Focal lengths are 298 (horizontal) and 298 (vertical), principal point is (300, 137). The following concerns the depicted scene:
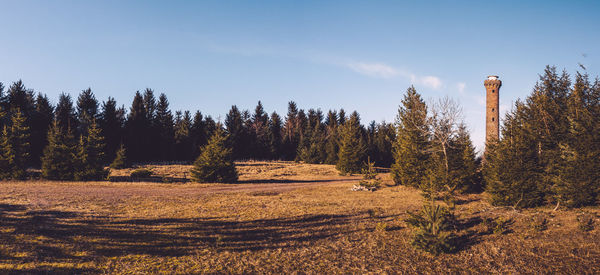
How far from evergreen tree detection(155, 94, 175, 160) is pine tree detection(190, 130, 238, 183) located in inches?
1746

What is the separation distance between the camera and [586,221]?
44.5ft

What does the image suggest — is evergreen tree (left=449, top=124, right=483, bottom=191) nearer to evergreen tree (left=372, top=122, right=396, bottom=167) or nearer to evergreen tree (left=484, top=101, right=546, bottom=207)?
evergreen tree (left=484, top=101, right=546, bottom=207)

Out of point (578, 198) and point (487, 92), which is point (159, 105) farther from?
point (578, 198)

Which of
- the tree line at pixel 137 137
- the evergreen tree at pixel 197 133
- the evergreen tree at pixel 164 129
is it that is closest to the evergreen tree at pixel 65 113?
the tree line at pixel 137 137

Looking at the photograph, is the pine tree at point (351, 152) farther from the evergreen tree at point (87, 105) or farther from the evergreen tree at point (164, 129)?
the evergreen tree at point (87, 105)

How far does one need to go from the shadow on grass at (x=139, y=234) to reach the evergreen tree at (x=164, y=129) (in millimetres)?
56754

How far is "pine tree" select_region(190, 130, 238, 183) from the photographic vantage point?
29859 millimetres

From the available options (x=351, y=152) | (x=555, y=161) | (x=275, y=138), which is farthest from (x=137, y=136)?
(x=555, y=161)

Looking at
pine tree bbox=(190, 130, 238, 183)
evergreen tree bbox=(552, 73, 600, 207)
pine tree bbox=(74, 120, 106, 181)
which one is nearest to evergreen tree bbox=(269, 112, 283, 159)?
pine tree bbox=(190, 130, 238, 183)

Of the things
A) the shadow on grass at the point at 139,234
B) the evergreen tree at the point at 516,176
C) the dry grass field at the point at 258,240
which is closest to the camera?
the dry grass field at the point at 258,240

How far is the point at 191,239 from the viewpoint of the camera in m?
11.2

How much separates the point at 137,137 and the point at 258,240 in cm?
6429

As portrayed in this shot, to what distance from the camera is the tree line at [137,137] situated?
99.6 feet

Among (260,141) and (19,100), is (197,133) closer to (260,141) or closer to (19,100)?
(260,141)
